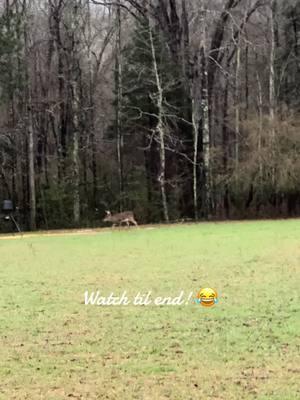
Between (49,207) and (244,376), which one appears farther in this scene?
(49,207)

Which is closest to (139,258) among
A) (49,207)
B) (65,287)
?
(65,287)

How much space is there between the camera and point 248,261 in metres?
11.2

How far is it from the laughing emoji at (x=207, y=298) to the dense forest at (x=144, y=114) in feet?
59.2

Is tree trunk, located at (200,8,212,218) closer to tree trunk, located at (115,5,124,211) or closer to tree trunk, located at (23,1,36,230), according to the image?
tree trunk, located at (115,5,124,211)

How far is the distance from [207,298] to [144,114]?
21.3 meters

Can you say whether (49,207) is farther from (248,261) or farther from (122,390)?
(122,390)

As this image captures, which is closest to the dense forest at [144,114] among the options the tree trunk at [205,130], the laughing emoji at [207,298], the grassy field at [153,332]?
the tree trunk at [205,130]

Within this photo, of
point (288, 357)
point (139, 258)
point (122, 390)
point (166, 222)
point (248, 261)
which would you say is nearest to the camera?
point (122, 390)

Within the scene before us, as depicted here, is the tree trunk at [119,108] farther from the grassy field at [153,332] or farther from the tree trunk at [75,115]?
the grassy field at [153,332]

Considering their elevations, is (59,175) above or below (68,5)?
below

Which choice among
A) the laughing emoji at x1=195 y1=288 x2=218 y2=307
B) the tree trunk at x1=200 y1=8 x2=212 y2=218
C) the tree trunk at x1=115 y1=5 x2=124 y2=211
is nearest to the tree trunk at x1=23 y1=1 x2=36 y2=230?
the tree trunk at x1=115 y1=5 x2=124 y2=211

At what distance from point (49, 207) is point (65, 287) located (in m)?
17.9

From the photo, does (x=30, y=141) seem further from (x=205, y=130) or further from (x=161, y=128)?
(x=205, y=130)

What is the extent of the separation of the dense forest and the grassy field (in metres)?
14.3
